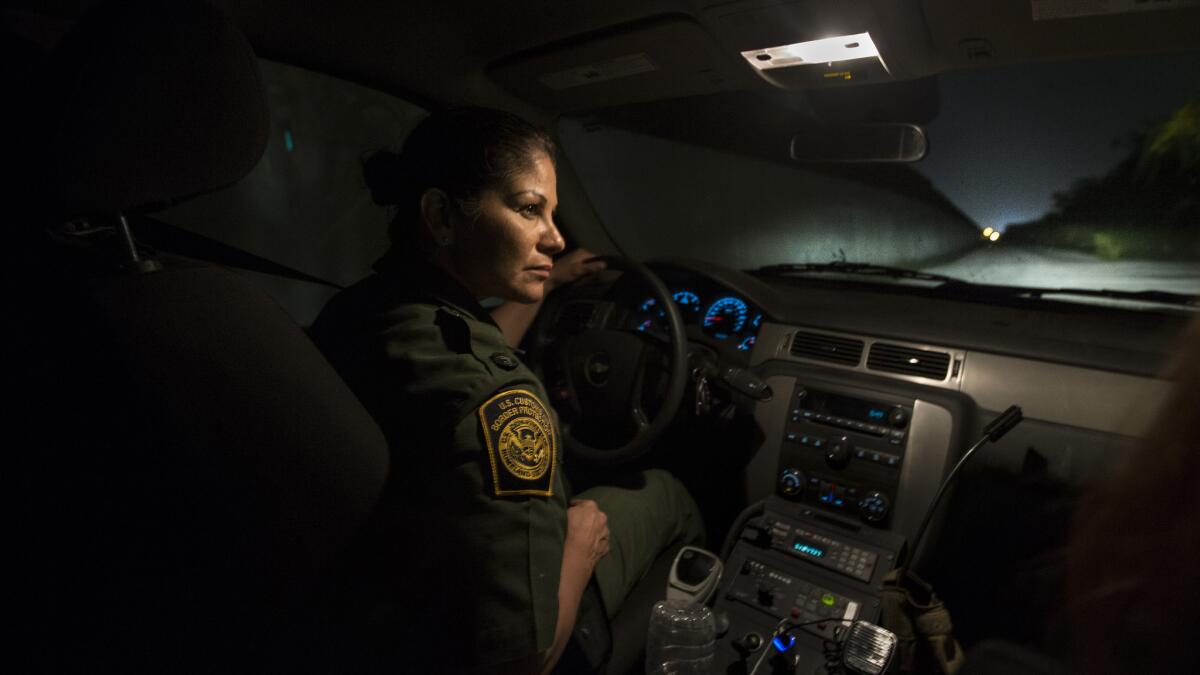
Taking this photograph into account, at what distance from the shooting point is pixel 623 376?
87.8 inches

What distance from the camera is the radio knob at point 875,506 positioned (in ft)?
6.48

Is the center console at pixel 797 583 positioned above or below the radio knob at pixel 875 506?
below

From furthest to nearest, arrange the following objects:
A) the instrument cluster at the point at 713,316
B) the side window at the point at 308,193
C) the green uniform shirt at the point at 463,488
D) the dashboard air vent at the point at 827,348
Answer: the side window at the point at 308,193 < the instrument cluster at the point at 713,316 < the dashboard air vent at the point at 827,348 < the green uniform shirt at the point at 463,488

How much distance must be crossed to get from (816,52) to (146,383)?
2017 millimetres

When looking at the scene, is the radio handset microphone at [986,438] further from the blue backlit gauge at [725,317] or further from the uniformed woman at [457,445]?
the blue backlit gauge at [725,317]

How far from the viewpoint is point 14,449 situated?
0.96 meters

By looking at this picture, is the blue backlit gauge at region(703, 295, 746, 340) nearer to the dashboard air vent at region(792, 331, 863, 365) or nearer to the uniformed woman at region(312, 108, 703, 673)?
the dashboard air vent at region(792, 331, 863, 365)

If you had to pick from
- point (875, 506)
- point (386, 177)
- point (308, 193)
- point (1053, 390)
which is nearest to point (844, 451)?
point (875, 506)

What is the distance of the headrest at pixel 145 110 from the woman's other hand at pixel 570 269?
4.99 feet

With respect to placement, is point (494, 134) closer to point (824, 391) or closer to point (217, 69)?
point (217, 69)

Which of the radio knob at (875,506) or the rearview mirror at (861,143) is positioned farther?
the rearview mirror at (861,143)

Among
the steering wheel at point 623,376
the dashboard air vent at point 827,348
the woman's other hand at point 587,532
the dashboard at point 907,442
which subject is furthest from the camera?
the dashboard air vent at point 827,348

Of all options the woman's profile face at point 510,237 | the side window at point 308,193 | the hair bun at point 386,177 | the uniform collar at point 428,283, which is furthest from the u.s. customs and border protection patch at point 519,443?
the side window at point 308,193

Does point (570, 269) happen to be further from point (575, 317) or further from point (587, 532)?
point (587, 532)
